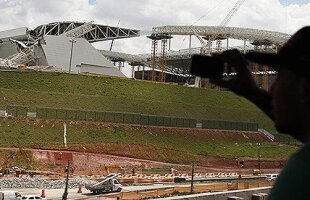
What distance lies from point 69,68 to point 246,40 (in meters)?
40.1

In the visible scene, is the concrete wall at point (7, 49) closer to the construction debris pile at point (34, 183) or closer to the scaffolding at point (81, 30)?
the scaffolding at point (81, 30)

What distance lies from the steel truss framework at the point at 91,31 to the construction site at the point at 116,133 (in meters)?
8.09

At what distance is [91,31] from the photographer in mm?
124125

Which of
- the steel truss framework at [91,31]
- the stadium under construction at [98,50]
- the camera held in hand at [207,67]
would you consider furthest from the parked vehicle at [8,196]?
the steel truss framework at [91,31]

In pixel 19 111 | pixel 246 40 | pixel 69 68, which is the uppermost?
pixel 246 40

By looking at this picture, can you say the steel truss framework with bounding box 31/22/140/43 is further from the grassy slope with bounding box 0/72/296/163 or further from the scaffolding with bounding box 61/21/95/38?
the grassy slope with bounding box 0/72/296/163

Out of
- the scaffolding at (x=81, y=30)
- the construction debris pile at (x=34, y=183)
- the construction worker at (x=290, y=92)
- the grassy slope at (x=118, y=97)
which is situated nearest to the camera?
the construction worker at (x=290, y=92)

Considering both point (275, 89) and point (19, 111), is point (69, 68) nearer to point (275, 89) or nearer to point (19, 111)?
point (19, 111)

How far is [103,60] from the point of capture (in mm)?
105562

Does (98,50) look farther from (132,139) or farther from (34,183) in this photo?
(34,183)

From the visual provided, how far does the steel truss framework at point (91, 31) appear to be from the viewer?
120750 mm

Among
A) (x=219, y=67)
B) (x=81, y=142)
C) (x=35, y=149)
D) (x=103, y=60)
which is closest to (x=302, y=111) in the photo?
(x=219, y=67)

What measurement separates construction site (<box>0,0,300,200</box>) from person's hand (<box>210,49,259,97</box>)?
12048 millimetres

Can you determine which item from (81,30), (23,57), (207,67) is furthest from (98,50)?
(207,67)
